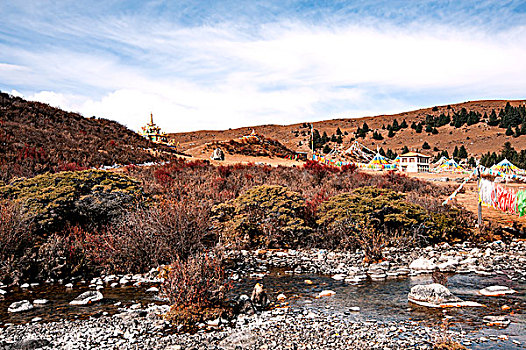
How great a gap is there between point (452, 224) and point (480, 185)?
2.08 meters

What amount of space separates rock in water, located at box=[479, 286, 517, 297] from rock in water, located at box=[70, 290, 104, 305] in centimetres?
616

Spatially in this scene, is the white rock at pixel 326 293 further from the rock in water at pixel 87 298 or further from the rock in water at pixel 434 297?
the rock in water at pixel 87 298

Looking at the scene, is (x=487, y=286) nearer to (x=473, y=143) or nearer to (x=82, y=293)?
(x=82, y=293)

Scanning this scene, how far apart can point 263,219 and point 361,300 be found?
211 inches

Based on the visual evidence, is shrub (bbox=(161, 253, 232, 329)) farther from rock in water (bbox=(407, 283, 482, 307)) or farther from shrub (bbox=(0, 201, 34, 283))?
shrub (bbox=(0, 201, 34, 283))

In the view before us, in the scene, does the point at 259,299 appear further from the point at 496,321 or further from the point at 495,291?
the point at 495,291

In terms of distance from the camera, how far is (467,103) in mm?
99312

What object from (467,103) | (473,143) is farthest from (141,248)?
(467,103)

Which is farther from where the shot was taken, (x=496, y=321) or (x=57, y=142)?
(x=57, y=142)

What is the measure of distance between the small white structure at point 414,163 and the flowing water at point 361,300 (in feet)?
112

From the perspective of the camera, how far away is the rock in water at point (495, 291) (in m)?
6.54

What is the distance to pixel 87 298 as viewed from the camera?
21.4 feet

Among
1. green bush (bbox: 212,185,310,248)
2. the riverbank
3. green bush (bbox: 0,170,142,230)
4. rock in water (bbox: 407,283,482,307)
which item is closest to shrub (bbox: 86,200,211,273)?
the riverbank

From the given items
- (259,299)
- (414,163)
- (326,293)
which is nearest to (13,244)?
(259,299)
